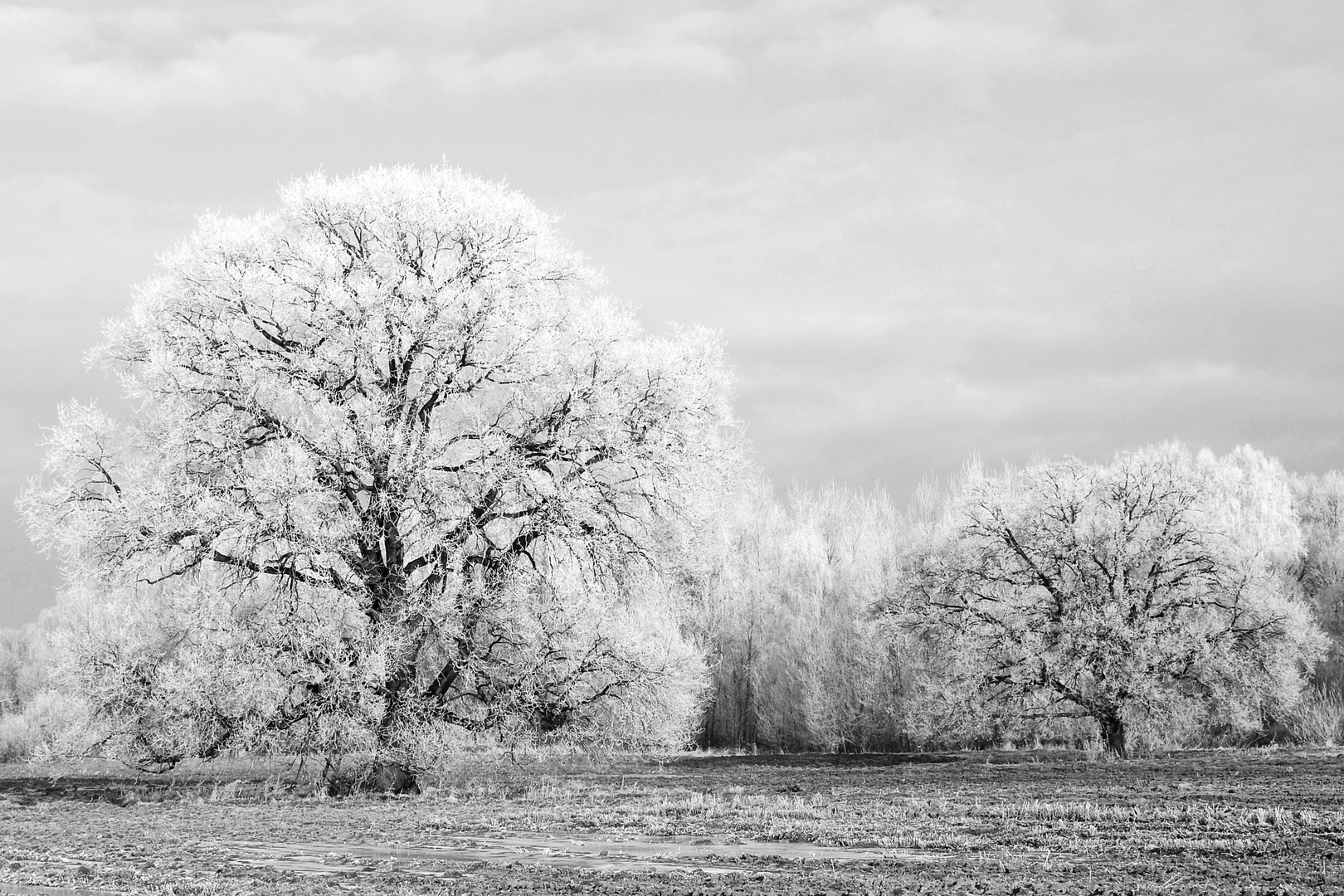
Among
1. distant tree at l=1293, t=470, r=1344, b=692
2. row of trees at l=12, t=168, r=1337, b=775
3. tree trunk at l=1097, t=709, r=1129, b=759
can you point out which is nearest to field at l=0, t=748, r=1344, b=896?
row of trees at l=12, t=168, r=1337, b=775

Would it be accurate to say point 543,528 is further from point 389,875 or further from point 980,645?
point 980,645

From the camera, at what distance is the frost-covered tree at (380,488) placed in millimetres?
24156

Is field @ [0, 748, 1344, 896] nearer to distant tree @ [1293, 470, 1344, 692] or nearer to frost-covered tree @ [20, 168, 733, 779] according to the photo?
frost-covered tree @ [20, 168, 733, 779]

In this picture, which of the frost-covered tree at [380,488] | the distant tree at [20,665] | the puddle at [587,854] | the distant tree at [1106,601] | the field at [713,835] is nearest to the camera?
the field at [713,835]

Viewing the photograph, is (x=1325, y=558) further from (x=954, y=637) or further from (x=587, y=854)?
(x=587, y=854)

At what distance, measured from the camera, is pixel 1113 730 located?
38.6m

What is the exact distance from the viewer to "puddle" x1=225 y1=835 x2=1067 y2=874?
43.5 ft

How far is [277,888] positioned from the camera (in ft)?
38.7

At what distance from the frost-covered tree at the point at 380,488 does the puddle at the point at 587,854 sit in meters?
8.07

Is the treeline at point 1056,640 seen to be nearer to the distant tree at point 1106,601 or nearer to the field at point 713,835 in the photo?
the distant tree at point 1106,601

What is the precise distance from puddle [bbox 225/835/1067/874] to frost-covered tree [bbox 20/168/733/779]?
8.07 metres

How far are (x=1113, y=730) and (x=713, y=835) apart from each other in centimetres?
2662

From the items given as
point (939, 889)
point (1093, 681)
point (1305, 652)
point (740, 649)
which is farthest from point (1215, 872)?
point (740, 649)

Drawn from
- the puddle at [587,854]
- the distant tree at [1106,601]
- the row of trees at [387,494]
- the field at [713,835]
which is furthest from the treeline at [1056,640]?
the puddle at [587,854]
